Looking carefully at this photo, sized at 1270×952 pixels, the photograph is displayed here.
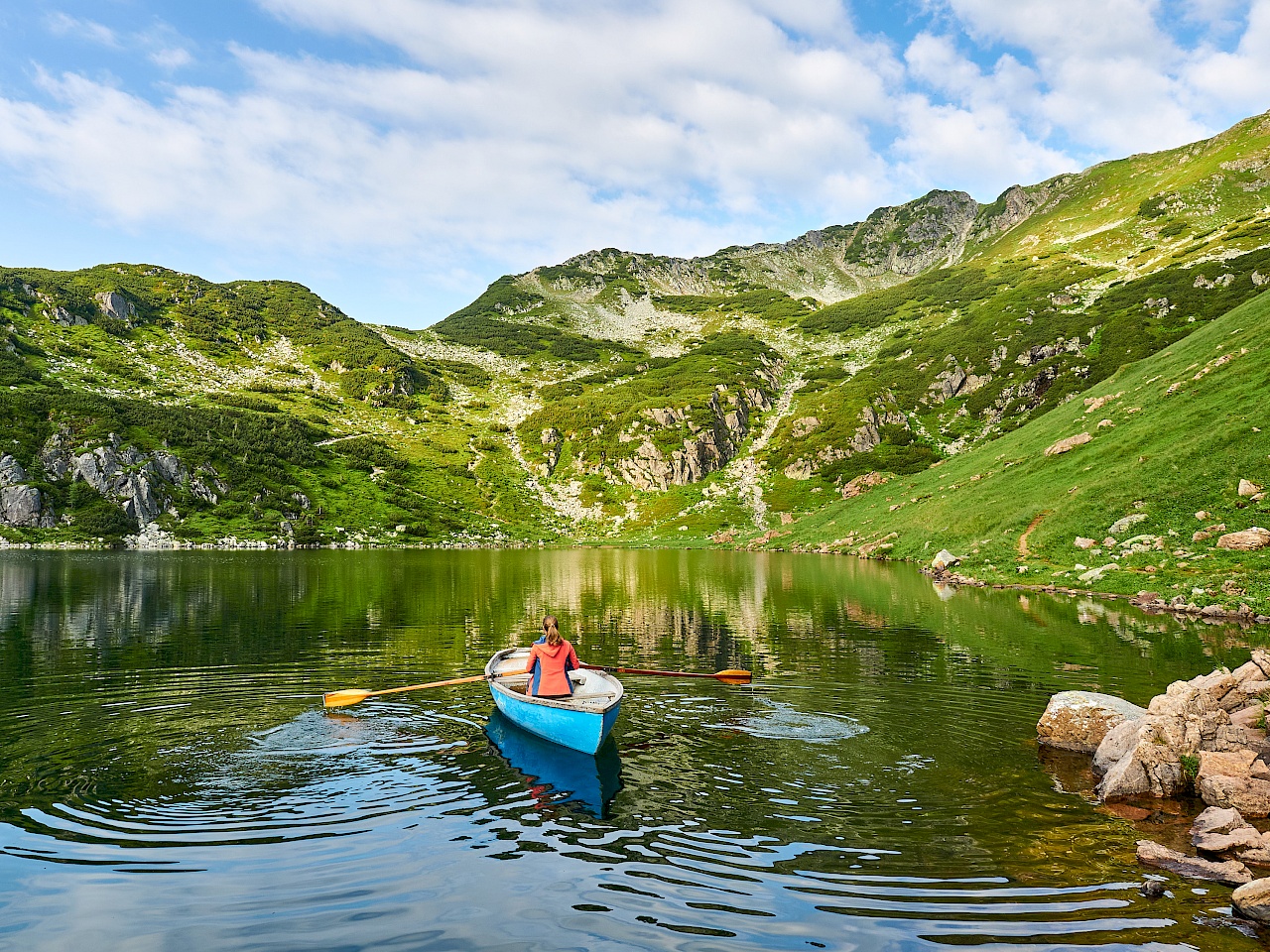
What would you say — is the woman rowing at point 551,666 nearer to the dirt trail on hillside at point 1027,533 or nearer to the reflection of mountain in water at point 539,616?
the reflection of mountain in water at point 539,616

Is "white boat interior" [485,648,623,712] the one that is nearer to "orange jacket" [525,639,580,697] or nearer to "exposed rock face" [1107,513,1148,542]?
"orange jacket" [525,639,580,697]

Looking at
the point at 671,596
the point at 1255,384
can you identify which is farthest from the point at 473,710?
the point at 1255,384

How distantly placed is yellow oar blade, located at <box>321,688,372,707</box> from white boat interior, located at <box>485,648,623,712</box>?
15.7 feet

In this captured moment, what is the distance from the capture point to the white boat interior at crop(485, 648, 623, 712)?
67.5ft

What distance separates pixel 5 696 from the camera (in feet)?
85.1

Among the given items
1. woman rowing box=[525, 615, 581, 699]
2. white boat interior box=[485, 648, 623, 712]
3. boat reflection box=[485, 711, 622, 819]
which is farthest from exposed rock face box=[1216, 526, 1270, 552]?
A: woman rowing box=[525, 615, 581, 699]

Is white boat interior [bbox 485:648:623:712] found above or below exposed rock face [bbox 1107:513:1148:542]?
below

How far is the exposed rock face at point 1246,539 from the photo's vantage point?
1742 inches

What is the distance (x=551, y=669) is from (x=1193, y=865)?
55.4 feet

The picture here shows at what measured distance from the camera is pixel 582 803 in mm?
17047

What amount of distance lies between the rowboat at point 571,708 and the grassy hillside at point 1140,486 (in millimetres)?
41179

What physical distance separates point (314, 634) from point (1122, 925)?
41340 mm

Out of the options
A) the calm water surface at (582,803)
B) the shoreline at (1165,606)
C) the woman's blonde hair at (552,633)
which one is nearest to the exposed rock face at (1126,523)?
the shoreline at (1165,606)

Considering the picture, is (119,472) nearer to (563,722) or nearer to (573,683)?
(573,683)
